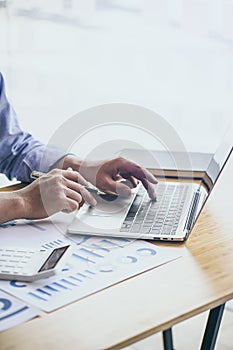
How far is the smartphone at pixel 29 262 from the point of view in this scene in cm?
121

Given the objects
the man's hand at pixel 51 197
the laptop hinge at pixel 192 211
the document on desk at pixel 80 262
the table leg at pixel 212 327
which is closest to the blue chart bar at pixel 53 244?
the document on desk at pixel 80 262

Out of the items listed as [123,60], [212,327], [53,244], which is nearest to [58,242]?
[53,244]

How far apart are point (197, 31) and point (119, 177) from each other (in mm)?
1435

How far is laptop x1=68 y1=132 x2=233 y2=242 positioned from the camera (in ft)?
4.73

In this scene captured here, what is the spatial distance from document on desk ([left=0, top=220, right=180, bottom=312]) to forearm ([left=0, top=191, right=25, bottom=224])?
0.02 metres

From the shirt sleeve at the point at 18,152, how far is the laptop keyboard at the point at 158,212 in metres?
0.30

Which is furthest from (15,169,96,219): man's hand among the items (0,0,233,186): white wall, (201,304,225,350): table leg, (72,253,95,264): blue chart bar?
(0,0,233,186): white wall

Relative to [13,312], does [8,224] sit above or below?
below

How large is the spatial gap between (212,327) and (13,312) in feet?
2.01

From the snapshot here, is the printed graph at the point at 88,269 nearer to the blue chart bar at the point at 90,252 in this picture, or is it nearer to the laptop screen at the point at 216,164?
the blue chart bar at the point at 90,252

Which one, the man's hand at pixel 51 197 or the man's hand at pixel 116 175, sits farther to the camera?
the man's hand at pixel 116 175

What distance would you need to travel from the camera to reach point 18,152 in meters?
1.91

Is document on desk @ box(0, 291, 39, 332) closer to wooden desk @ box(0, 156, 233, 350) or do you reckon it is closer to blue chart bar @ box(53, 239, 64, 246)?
wooden desk @ box(0, 156, 233, 350)

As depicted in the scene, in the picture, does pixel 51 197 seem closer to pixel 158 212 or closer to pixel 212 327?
pixel 158 212
